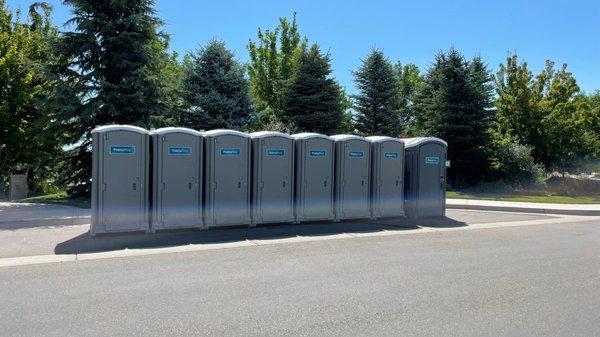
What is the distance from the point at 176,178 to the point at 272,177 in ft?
7.00

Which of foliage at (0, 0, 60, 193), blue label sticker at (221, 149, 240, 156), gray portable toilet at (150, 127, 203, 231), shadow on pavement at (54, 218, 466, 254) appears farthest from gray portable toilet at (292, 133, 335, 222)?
foliage at (0, 0, 60, 193)

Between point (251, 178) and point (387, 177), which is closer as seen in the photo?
point (251, 178)

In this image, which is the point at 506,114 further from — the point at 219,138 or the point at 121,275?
the point at 121,275

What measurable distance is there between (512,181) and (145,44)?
54.4 feet

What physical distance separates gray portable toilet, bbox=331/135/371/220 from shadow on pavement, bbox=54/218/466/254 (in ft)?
1.05

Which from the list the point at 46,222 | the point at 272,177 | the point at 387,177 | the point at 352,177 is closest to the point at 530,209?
the point at 387,177

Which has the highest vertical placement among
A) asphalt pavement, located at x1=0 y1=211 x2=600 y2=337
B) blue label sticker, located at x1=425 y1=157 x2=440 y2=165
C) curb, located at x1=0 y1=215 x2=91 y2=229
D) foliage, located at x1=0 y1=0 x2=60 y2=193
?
foliage, located at x1=0 y1=0 x2=60 y2=193

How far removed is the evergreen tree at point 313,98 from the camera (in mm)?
22797

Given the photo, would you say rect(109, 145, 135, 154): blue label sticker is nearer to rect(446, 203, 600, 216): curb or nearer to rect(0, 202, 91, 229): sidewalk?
rect(0, 202, 91, 229): sidewalk

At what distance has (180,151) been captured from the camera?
1041 centimetres

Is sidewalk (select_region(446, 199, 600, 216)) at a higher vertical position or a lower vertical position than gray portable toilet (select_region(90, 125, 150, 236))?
lower

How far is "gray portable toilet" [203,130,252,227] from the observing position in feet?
35.2

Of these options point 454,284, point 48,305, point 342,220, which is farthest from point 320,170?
point 48,305

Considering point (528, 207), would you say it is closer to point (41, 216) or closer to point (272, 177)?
point (272, 177)
